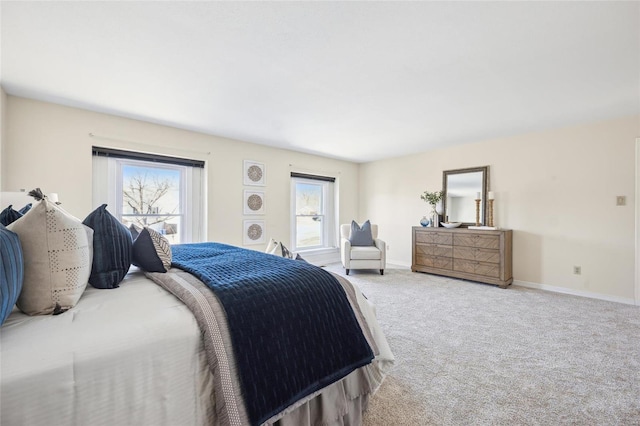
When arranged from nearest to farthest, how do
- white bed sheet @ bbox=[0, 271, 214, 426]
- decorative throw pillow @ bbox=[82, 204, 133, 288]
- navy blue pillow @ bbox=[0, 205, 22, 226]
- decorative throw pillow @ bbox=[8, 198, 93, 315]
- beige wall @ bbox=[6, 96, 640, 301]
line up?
1. white bed sheet @ bbox=[0, 271, 214, 426]
2. decorative throw pillow @ bbox=[8, 198, 93, 315]
3. navy blue pillow @ bbox=[0, 205, 22, 226]
4. decorative throw pillow @ bbox=[82, 204, 133, 288]
5. beige wall @ bbox=[6, 96, 640, 301]

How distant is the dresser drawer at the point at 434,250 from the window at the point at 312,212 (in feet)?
6.20

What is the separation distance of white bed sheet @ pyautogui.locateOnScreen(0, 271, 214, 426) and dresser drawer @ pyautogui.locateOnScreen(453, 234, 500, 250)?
4305 millimetres

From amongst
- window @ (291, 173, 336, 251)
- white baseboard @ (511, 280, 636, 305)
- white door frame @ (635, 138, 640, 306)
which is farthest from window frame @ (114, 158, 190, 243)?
white door frame @ (635, 138, 640, 306)

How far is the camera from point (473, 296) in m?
3.56

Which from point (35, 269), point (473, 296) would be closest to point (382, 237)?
point (473, 296)

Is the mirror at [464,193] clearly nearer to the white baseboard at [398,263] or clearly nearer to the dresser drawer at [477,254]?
the dresser drawer at [477,254]

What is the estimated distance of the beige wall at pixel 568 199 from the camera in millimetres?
3414

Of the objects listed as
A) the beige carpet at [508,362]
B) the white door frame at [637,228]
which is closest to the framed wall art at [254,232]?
the beige carpet at [508,362]

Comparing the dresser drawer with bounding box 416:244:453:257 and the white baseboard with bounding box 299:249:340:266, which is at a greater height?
the dresser drawer with bounding box 416:244:453:257

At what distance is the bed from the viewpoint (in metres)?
0.73

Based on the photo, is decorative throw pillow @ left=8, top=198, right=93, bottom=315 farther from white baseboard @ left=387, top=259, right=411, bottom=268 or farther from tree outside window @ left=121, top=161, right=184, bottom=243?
white baseboard @ left=387, top=259, right=411, bottom=268

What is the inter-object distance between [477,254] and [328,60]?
12.0ft

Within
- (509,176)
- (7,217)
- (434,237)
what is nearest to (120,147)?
(7,217)

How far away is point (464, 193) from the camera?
15.7 ft
